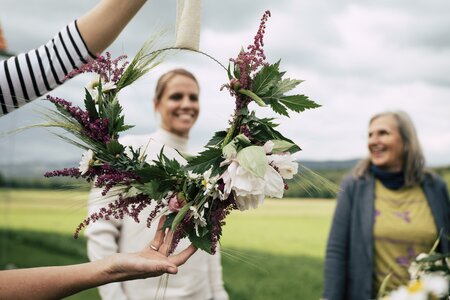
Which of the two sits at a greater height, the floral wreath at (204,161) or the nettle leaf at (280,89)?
the nettle leaf at (280,89)

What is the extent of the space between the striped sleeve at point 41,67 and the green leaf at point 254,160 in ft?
1.82

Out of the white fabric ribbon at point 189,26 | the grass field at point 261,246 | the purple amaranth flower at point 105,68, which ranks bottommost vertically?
the grass field at point 261,246

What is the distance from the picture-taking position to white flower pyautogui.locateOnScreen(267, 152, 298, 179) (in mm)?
1094

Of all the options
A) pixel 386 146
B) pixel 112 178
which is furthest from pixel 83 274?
pixel 386 146

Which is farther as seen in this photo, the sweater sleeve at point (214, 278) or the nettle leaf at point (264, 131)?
the sweater sleeve at point (214, 278)

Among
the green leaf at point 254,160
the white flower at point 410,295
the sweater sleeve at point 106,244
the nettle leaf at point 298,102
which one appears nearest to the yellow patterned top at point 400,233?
the sweater sleeve at point 106,244

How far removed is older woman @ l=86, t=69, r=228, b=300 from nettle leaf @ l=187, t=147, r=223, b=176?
1.06 meters

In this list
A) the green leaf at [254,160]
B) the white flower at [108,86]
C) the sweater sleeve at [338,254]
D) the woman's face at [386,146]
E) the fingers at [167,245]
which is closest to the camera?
the green leaf at [254,160]

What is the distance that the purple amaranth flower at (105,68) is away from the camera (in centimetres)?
122

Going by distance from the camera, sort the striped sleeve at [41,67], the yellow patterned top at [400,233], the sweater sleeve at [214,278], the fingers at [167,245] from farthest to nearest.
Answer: the yellow patterned top at [400,233] → the sweater sleeve at [214,278] → the striped sleeve at [41,67] → the fingers at [167,245]

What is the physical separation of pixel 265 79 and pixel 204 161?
213 millimetres

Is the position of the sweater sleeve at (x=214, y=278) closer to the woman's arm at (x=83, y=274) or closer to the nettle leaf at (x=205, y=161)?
the woman's arm at (x=83, y=274)

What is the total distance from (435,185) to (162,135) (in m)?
1.74

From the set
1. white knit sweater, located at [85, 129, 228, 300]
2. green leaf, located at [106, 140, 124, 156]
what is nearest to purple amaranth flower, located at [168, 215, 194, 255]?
green leaf, located at [106, 140, 124, 156]
